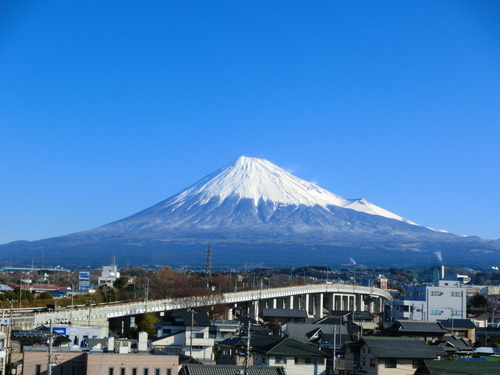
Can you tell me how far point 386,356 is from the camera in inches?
979

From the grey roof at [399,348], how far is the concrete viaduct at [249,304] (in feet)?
41.1

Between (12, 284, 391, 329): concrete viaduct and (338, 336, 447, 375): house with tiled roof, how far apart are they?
11.7 m

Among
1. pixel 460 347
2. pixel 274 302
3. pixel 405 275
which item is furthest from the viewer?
pixel 405 275

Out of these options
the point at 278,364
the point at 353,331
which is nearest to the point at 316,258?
the point at 353,331

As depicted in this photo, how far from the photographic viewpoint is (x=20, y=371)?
73.2ft

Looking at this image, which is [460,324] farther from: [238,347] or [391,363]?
[391,363]

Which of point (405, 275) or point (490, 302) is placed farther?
Result: point (405, 275)

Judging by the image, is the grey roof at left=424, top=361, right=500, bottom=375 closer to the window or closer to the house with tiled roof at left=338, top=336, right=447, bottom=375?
the house with tiled roof at left=338, top=336, right=447, bottom=375

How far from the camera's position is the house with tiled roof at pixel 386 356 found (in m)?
24.9

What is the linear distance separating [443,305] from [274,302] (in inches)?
713

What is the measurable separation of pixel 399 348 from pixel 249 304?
36025 mm

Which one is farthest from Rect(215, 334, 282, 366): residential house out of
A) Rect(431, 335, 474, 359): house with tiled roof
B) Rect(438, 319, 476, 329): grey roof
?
Rect(438, 319, 476, 329): grey roof

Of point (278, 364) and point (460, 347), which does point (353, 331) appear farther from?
point (278, 364)

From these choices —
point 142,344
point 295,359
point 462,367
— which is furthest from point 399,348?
point 142,344
